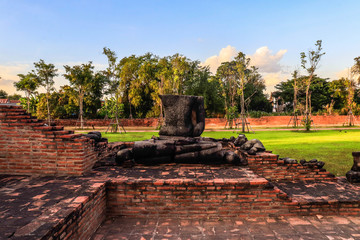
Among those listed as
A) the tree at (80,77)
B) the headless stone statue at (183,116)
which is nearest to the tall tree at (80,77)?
the tree at (80,77)

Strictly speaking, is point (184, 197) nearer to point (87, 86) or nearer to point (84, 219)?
point (84, 219)

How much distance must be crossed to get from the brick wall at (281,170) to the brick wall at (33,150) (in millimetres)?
3758

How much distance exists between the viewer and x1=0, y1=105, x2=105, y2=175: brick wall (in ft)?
12.7

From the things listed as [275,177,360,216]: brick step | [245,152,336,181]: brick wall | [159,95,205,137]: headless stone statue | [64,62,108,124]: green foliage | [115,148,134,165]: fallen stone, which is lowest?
[275,177,360,216]: brick step

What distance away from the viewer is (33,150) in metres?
3.86

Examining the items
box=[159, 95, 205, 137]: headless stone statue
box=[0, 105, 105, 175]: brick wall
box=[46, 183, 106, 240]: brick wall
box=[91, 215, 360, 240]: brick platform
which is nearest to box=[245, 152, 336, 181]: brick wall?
box=[91, 215, 360, 240]: brick platform

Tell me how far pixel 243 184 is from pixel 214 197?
53 cm

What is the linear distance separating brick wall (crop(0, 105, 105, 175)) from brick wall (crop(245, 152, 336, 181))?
3758 millimetres

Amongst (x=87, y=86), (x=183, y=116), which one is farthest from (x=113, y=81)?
(x=183, y=116)

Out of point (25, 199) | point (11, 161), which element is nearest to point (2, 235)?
point (25, 199)

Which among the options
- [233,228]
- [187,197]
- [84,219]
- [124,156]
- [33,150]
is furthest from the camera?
[124,156]

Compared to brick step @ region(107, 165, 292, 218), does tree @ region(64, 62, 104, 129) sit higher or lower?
higher

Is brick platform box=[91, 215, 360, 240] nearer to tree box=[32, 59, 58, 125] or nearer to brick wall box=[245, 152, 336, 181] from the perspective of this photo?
brick wall box=[245, 152, 336, 181]

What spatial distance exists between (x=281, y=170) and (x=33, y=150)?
5.20 meters
